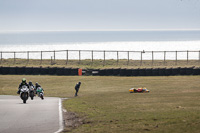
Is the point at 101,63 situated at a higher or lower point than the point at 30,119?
higher

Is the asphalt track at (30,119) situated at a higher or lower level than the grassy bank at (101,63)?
lower

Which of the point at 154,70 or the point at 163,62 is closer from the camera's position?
the point at 154,70

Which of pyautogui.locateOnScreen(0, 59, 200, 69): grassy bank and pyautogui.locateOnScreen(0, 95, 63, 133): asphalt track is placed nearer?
pyautogui.locateOnScreen(0, 95, 63, 133): asphalt track

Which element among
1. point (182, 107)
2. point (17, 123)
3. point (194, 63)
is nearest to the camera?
point (17, 123)

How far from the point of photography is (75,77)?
43219mm

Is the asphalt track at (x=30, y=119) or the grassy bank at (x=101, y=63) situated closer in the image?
the asphalt track at (x=30, y=119)

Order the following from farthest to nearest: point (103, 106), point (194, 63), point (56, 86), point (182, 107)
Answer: point (194, 63), point (56, 86), point (103, 106), point (182, 107)

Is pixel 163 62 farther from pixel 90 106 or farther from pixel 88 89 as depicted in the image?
pixel 90 106

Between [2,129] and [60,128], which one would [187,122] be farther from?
[2,129]

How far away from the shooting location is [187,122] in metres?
14.6

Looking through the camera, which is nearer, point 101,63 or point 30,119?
point 30,119

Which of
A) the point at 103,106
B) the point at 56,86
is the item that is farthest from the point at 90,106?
the point at 56,86

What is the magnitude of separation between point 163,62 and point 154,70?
1363cm

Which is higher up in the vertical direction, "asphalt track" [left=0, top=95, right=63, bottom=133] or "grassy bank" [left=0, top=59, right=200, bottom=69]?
"grassy bank" [left=0, top=59, right=200, bottom=69]
